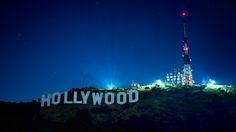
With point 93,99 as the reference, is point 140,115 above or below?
below

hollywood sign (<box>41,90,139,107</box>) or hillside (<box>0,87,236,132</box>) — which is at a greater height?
hollywood sign (<box>41,90,139,107</box>)

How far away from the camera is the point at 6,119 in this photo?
10156cm

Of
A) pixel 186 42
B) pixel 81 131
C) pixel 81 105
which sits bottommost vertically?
pixel 81 131

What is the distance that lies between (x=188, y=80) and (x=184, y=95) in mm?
26996

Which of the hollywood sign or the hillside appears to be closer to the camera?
the hillside

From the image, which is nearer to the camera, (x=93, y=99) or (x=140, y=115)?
(x=140, y=115)

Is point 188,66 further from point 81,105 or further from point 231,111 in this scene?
point 81,105

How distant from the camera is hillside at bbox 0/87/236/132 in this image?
91.4m

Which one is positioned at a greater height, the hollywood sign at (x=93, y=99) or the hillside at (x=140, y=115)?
the hollywood sign at (x=93, y=99)

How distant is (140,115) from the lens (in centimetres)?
9956

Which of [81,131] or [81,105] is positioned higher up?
[81,105]

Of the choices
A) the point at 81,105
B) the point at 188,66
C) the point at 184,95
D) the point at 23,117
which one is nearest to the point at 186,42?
the point at 188,66

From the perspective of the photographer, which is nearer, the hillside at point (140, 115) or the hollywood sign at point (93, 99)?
the hillside at point (140, 115)

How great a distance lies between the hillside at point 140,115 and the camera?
300ft
